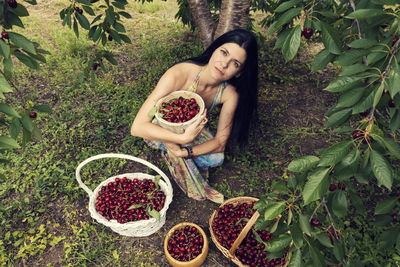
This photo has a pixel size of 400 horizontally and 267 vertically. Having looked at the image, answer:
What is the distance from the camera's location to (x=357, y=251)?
107 inches

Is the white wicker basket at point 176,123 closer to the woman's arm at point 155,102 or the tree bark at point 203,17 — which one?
the woman's arm at point 155,102

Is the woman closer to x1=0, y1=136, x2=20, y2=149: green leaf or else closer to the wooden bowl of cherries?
A: the wooden bowl of cherries

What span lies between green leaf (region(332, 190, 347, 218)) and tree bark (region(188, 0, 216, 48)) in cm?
269

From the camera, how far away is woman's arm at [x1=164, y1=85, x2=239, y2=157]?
288 centimetres

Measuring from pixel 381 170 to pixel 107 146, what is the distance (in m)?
3.39

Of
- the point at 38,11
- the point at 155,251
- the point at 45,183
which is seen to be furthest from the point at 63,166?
the point at 38,11

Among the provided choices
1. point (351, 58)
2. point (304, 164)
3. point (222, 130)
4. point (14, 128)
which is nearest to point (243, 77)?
point (222, 130)

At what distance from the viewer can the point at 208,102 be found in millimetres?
2969

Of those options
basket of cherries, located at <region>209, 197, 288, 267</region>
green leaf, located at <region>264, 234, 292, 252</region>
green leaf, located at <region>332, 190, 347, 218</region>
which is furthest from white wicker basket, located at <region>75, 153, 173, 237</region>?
green leaf, located at <region>332, 190, 347, 218</region>

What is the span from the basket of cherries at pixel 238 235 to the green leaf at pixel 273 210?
2.91 ft

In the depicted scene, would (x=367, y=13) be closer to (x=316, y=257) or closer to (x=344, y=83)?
(x=344, y=83)

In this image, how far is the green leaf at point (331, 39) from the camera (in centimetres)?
→ 137

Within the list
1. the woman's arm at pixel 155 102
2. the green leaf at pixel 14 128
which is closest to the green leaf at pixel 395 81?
the woman's arm at pixel 155 102

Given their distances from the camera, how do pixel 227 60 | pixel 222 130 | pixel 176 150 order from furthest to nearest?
pixel 222 130
pixel 176 150
pixel 227 60
